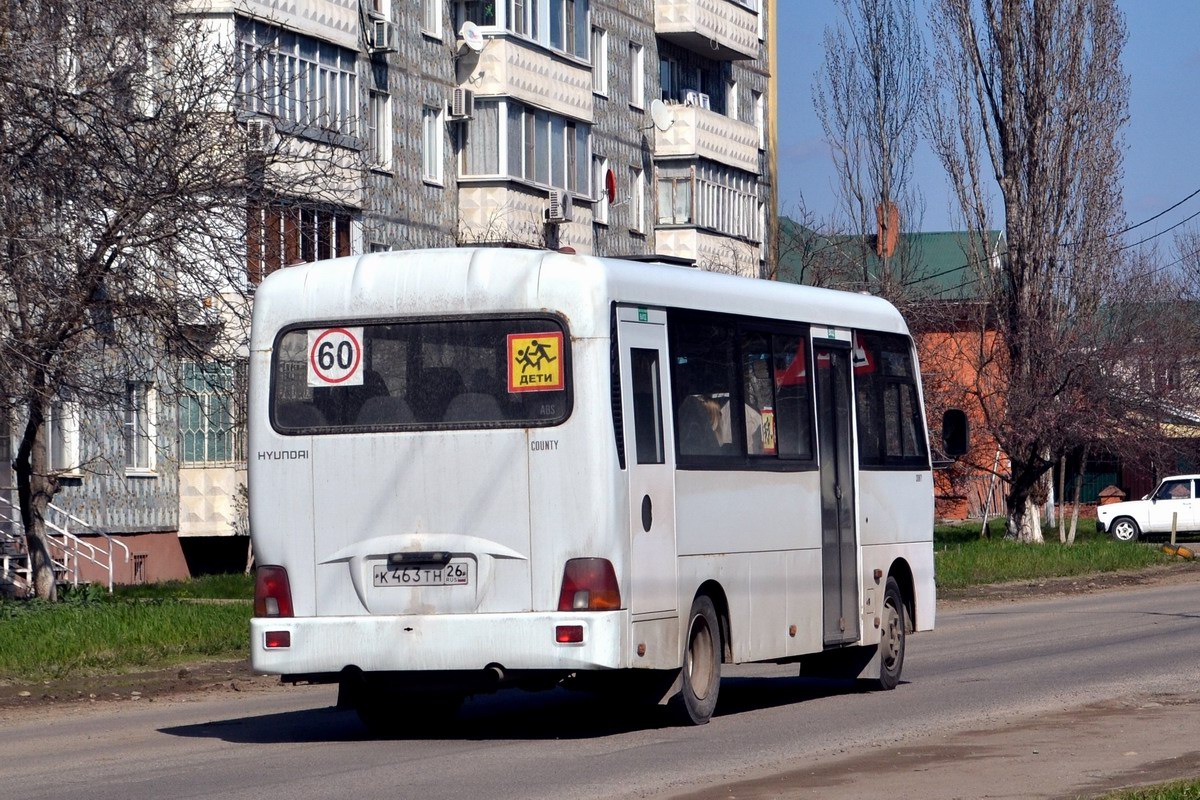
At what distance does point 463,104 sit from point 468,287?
27920 mm

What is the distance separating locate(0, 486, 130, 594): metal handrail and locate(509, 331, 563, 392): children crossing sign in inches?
762

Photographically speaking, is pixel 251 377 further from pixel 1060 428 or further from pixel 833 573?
pixel 1060 428

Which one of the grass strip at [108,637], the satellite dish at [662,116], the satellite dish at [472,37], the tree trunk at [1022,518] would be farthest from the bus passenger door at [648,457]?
the satellite dish at [662,116]

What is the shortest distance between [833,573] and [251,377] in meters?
4.69

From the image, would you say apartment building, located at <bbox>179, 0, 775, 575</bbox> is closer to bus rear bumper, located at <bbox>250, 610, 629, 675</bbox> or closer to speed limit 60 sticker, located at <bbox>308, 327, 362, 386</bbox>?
speed limit 60 sticker, located at <bbox>308, 327, 362, 386</bbox>

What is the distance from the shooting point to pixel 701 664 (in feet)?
42.9

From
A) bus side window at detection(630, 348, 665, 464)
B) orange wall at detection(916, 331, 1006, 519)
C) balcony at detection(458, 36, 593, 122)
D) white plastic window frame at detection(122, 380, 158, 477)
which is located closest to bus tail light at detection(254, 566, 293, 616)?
bus side window at detection(630, 348, 665, 464)

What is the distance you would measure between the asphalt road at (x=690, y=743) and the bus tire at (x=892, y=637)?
22 centimetres

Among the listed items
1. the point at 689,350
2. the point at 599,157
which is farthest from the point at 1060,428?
the point at 689,350

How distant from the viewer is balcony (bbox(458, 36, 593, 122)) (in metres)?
39.8

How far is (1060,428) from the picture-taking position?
41.7 m

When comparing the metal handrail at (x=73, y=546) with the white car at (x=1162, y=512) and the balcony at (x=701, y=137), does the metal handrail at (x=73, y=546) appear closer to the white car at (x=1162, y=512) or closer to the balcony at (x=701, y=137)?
the balcony at (x=701, y=137)

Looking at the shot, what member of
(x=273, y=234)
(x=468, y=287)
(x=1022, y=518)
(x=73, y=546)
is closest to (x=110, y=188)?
(x=273, y=234)

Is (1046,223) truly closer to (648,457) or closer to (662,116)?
(662,116)
